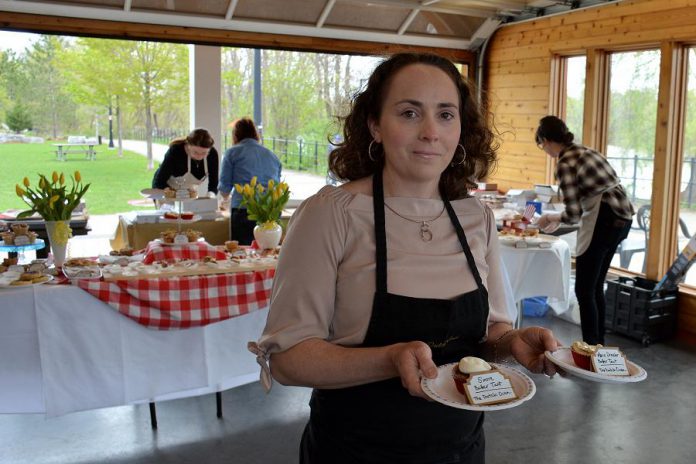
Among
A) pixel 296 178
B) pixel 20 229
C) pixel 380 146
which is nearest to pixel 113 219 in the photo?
pixel 296 178

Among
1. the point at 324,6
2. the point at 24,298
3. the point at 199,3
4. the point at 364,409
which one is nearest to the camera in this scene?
the point at 364,409

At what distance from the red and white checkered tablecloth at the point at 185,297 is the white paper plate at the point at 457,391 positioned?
70.4 inches

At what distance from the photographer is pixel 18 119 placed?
7.36 meters

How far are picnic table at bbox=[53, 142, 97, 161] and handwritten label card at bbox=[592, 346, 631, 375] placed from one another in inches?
332

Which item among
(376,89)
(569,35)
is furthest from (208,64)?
(376,89)

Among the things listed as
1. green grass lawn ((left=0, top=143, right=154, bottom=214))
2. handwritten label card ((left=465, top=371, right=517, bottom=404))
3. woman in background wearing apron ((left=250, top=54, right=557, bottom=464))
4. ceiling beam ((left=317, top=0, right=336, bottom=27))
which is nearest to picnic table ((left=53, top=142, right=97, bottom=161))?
green grass lawn ((left=0, top=143, right=154, bottom=214))

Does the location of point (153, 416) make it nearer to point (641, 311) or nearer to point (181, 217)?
point (181, 217)

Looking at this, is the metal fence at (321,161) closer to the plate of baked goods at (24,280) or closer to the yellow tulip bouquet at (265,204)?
the yellow tulip bouquet at (265,204)

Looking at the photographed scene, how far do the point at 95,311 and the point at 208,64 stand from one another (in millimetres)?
4045

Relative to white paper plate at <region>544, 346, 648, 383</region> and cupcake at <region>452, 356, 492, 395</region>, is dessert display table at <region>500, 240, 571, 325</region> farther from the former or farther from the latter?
cupcake at <region>452, 356, 492, 395</region>

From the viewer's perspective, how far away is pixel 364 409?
121 cm

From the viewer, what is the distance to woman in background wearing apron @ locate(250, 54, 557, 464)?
112 centimetres

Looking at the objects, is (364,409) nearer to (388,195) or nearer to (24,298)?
(388,195)

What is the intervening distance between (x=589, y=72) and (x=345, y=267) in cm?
555
